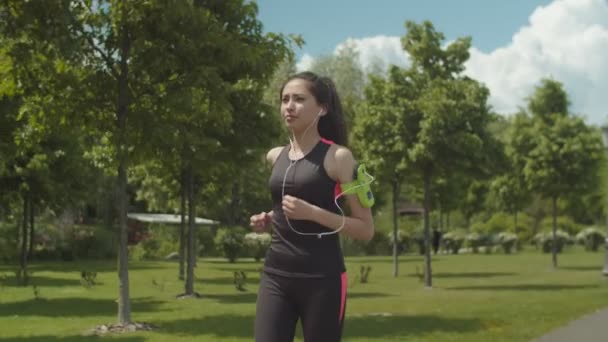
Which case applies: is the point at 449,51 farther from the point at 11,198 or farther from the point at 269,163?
the point at 269,163

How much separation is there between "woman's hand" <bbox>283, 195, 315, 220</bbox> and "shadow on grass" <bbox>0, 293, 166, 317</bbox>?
39.8 feet

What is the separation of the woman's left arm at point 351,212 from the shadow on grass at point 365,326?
7.66 metres

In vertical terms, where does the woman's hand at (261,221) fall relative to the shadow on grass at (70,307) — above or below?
above

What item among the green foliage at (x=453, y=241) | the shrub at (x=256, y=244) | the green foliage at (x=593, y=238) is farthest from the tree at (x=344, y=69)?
the shrub at (x=256, y=244)

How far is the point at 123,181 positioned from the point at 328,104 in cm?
958

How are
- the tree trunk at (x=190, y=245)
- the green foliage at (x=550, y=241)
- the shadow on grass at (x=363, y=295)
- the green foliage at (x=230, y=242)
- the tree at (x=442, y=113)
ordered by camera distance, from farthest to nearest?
the green foliage at (x=550, y=241)
the green foliage at (x=230, y=242)
the tree at (x=442, y=113)
the shadow on grass at (x=363, y=295)
the tree trunk at (x=190, y=245)

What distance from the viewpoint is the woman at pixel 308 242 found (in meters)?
4.24

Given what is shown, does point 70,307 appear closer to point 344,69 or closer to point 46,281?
point 46,281

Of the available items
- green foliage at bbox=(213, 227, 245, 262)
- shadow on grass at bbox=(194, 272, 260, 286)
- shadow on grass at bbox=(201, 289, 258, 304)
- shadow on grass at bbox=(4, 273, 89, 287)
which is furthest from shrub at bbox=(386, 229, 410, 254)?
shadow on grass at bbox=(201, 289, 258, 304)

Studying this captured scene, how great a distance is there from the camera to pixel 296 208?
4066mm

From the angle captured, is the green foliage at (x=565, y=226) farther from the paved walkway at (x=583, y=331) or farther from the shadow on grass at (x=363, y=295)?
the paved walkway at (x=583, y=331)

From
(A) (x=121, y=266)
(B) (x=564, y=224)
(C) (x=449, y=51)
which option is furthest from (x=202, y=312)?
(B) (x=564, y=224)

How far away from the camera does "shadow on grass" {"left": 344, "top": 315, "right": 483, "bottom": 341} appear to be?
39.7 ft

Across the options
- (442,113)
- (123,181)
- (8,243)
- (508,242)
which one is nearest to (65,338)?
(123,181)
